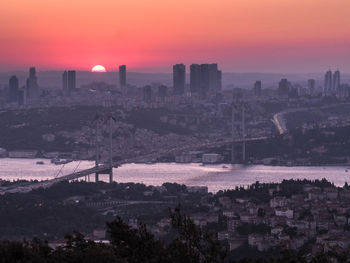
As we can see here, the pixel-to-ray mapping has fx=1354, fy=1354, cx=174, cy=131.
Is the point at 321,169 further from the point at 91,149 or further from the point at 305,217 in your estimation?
the point at 305,217

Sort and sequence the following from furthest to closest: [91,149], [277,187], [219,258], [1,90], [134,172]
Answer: [1,90] < [91,149] < [134,172] < [277,187] < [219,258]

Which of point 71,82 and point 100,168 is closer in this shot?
point 100,168

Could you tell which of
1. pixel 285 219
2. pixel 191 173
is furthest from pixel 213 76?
pixel 285 219

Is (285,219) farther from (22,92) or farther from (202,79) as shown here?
(202,79)

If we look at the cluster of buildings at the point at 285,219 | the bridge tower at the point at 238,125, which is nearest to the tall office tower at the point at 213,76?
the bridge tower at the point at 238,125

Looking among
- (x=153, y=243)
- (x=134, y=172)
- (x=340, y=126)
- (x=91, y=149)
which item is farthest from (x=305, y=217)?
(x=340, y=126)

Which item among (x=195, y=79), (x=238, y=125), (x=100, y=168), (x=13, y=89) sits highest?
(x=195, y=79)

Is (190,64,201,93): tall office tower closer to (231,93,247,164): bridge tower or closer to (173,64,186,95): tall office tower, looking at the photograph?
(173,64,186,95): tall office tower

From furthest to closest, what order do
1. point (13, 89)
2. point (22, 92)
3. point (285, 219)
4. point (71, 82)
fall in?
point (71, 82) < point (13, 89) < point (22, 92) < point (285, 219)
